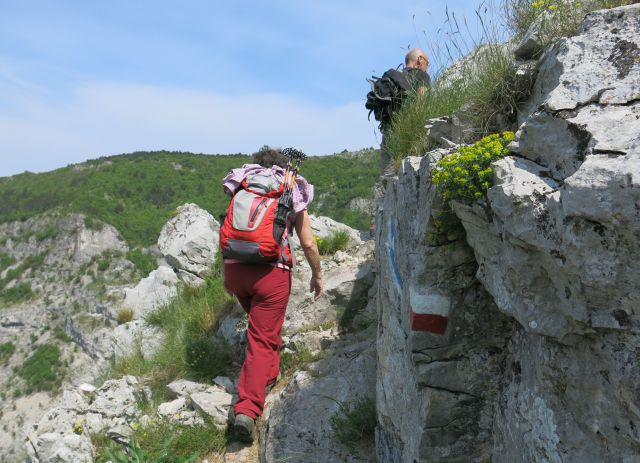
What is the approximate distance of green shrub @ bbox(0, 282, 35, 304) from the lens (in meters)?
64.6

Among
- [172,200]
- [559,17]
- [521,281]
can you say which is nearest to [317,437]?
[521,281]

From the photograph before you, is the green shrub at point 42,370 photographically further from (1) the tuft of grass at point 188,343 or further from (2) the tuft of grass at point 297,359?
(2) the tuft of grass at point 297,359

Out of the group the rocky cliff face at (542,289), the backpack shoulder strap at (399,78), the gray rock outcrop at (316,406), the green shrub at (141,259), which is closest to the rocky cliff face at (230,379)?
the gray rock outcrop at (316,406)

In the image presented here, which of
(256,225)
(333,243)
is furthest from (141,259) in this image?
(256,225)

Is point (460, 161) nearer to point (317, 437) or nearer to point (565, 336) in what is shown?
point (565, 336)

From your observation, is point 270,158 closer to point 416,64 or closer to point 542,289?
point 416,64

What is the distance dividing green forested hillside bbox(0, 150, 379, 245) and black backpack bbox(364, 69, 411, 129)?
4878cm

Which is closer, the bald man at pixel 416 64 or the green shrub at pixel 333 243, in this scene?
the bald man at pixel 416 64

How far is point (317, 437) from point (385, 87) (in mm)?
3768

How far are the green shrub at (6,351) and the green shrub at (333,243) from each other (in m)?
59.6

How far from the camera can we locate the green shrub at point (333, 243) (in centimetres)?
716

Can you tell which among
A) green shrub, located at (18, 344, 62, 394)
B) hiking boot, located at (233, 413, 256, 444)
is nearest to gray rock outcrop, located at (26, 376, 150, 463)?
hiking boot, located at (233, 413, 256, 444)

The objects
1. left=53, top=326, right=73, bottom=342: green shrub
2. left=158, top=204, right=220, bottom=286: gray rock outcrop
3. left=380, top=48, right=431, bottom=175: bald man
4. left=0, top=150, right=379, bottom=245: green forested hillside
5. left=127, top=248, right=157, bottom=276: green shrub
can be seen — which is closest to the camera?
left=380, top=48, right=431, bottom=175: bald man

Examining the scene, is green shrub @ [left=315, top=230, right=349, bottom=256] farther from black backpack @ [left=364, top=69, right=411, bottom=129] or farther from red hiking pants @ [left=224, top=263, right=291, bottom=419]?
red hiking pants @ [left=224, top=263, right=291, bottom=419]
